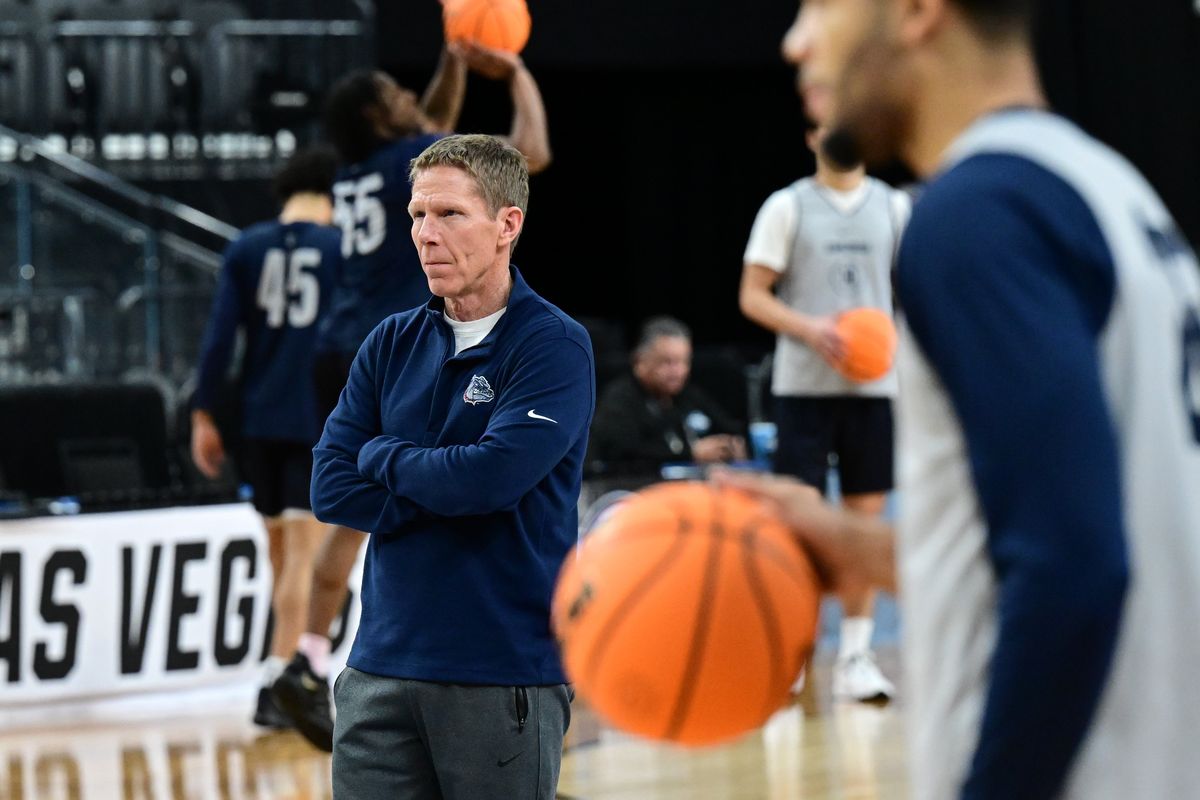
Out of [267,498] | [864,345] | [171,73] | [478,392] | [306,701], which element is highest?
[171,73]

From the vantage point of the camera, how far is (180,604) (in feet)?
20.7

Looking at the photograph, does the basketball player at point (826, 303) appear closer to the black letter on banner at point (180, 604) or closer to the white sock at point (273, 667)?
the white sock at point (273, 667)

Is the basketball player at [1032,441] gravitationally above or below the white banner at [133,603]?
above

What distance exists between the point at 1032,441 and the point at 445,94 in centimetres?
396

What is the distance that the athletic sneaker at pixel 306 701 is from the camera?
4.64 m

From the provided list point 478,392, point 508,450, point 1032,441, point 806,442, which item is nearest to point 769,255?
point 806,442

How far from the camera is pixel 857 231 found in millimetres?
5785

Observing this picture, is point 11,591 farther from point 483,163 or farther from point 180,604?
point 483,163

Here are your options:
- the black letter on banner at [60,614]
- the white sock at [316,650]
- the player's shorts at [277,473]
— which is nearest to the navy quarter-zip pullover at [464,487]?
the white sock at [316,650]

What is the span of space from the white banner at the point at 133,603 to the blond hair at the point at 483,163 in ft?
12.5

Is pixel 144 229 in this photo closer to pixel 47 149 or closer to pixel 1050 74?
pixel 47 149

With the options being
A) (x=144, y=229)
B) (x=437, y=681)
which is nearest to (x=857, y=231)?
(x=437, y=681)

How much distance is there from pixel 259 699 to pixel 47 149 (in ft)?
21.4

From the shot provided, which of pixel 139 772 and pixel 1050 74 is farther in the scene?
pixel 1050 74
